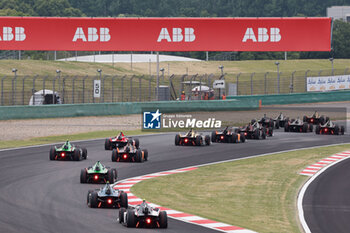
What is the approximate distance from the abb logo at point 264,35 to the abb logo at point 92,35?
810 centimetres

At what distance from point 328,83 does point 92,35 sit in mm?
23698

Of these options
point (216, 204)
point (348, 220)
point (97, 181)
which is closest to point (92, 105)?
point (97, 181)

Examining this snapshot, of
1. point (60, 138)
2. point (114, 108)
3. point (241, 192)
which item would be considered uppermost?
point (114, 108)

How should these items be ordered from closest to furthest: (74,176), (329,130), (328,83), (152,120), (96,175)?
(96,175) → (74,176) → (329,130) → (152,120) → (328,83)

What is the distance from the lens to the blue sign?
38.1m

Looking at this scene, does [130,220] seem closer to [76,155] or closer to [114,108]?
[76,155]

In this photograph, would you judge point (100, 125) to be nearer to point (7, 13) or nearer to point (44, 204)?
point (44, 204)

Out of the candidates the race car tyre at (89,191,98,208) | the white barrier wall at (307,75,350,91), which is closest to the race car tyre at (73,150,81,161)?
the race car tyre at (89,191,98,208)

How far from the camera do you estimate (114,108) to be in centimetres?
4172

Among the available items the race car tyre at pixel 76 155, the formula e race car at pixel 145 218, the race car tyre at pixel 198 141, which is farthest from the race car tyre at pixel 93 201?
the race car tyre at pixel 198 141

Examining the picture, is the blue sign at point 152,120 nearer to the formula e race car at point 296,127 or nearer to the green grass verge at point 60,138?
the green grass verge at point 60,138

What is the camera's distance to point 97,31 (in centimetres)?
4225

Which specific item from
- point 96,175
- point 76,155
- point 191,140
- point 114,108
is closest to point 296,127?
point 191,140

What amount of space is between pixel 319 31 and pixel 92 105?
46.8 ft
